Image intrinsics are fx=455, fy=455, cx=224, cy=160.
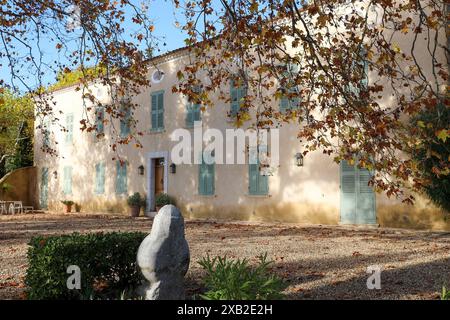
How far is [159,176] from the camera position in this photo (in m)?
18.2

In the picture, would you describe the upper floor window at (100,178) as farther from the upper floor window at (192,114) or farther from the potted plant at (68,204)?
the upper floor window at (192,114)

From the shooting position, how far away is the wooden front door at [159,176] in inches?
711

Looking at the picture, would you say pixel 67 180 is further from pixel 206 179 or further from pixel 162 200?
pixel 206 179

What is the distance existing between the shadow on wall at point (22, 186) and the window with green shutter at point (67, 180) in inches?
119

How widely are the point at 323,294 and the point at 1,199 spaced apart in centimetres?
2162

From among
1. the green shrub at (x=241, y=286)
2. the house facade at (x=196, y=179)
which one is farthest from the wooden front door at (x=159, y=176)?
the green shrub at (x=241, y=286)

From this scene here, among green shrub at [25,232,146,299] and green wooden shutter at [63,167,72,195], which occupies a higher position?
green wooden shutter at [63,167,72,195]

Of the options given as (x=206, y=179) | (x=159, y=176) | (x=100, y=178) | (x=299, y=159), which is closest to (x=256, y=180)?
(x=299, y=159)

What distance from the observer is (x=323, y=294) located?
5234mm

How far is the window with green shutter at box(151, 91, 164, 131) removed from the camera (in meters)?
18.0

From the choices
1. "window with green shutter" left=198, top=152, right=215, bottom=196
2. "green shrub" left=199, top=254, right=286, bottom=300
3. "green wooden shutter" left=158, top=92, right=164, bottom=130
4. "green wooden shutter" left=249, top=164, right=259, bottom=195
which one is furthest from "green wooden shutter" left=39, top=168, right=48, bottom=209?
"green shrub" left=199, top=254, right=286, bottom=300

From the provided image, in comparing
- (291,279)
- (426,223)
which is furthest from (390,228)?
(291,279)

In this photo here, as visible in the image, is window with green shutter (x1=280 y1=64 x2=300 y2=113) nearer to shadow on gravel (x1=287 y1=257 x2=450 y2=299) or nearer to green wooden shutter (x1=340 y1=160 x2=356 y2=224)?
shadow on gravel (x1=287 y1=257 x2=450 y2=299)

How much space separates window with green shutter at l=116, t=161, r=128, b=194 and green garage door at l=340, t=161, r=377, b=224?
32.2 ft
